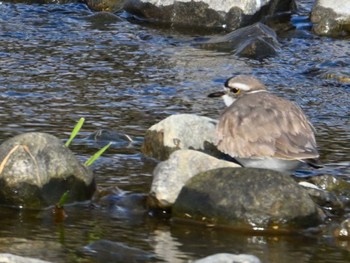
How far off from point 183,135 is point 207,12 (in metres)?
5.43

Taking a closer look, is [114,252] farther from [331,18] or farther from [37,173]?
[331,18]

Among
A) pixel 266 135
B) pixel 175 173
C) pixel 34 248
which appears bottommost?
pixel 34 248

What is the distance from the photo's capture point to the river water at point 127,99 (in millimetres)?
6438

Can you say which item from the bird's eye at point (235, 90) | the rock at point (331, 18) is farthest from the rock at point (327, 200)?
the rock at point (331, 18)

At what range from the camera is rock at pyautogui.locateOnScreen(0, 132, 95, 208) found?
23.1 ft

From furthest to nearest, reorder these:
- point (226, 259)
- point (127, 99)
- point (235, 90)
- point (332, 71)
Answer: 1. point (332, 71)
2. point (127, 99)
3. point (235, 90)
4. point (226, 259)

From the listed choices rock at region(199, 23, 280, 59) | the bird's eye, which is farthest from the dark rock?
rock at region(199, 23, 280, 59)

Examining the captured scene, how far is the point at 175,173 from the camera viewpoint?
706 centimetres

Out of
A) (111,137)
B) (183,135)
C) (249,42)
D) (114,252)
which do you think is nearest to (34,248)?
(114,252)

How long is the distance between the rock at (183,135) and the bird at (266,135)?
14.5 inches

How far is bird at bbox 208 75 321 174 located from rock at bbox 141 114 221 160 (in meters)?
0.37

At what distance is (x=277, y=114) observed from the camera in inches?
303

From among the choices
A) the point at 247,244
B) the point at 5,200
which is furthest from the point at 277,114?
the point at 5,200

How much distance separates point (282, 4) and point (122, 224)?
753 cm
